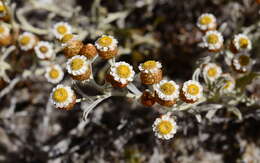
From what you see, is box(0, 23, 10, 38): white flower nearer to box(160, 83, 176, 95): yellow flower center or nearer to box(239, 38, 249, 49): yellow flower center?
box(160, 83, 176, 95): yellow flower center

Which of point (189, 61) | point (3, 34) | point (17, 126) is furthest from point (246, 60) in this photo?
point (17, 126)

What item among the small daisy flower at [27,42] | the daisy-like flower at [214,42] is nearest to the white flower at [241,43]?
the daisy-like flower at [214,42]

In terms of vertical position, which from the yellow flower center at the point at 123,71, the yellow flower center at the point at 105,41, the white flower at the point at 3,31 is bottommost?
the yellow flower center at the point at 123,71

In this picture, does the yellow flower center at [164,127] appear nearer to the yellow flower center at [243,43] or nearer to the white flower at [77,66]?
the white flower at [77,66]

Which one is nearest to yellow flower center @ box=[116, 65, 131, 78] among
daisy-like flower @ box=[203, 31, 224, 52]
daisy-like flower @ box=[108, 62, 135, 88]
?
daisy-like flower @ box=[108, 62, 135, 88]

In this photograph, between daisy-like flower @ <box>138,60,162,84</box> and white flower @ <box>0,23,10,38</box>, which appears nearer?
daisy-like flower @ <box>138,60,162,84</box>

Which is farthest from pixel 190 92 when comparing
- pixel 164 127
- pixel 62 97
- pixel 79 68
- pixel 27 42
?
pixel 27 42

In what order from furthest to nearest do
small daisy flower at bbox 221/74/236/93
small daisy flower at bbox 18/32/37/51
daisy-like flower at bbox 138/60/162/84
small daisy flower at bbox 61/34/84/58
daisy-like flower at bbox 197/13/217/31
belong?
small daisy flower at bbox 18/32/37/51 < daisy-like flower at bbox 197/13/217/31 < small daisy flower at bbox 221/74/236/93 < small daisy flower at bbox 61/34/84/58 < daisy-like flower at bbox 138/60/162/84

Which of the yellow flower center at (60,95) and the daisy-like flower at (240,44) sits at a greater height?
the daisy-like flower at (240,44)
